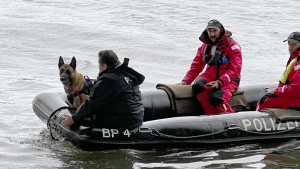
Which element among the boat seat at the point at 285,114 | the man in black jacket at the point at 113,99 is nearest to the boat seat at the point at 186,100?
the boat seat at the point at 285,114

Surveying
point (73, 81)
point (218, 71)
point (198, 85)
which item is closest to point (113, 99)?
point (73, 81)

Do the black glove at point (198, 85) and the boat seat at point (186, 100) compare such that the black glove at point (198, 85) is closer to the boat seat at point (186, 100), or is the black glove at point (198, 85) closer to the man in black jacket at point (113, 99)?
the boat seat at point (186, 100)

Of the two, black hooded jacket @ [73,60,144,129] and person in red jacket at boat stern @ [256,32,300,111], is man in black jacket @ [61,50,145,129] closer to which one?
black hooded jacket @ [73,60,144,129]

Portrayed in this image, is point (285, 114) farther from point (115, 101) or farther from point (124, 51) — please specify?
point (124, 51)

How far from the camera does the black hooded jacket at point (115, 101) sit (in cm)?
822

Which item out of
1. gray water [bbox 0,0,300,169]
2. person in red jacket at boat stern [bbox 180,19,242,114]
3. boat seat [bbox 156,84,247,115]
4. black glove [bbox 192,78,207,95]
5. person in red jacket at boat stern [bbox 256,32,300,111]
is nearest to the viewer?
gray water [bbox 0,0,300,169]

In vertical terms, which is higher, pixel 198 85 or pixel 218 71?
pixel 218 71

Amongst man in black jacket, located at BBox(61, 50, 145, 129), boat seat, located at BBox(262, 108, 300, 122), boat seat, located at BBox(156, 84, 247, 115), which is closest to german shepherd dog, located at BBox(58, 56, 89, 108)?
man in black jacket, located at BBox(61, 50, 145, 129)

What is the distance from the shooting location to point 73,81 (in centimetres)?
885

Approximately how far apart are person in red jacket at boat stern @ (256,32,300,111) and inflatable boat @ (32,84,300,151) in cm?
14

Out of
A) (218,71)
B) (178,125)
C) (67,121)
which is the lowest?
(178,125)

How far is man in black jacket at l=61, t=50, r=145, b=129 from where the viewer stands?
8211 millimetres

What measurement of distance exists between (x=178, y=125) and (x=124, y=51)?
7337mm

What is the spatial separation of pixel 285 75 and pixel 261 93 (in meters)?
1.08
